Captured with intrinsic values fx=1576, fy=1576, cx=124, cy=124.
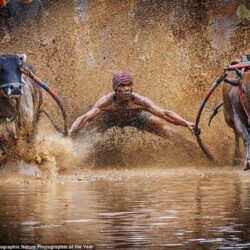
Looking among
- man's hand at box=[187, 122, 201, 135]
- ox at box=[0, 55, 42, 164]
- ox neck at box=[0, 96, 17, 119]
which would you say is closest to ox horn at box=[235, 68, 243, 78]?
man's hand at box=[187, 122, 201, 135]

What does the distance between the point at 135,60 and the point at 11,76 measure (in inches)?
384

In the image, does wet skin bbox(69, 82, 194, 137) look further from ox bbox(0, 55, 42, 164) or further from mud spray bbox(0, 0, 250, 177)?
ox bbox(0, 55, 42, 164)

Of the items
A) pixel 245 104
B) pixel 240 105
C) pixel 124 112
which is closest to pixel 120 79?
pixel 124 112

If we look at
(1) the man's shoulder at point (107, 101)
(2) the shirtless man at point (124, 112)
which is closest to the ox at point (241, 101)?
(2) the shirtless man at point (124, 112)

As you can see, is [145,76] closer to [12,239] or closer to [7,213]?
[7,213]

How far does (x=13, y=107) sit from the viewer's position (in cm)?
2214

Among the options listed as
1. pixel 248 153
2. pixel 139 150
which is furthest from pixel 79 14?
pixel 248 153

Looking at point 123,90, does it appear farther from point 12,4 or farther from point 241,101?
point 12,4

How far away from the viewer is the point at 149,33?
33.8 m

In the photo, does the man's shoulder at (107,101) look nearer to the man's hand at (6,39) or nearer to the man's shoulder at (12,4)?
the man's shoulder at (12,4)

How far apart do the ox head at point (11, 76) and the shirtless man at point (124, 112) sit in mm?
2628

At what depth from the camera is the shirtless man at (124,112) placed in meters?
24.7

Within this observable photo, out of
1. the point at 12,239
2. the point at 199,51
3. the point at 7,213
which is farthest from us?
the point at 199,51

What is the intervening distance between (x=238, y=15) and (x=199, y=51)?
7.88 feet
